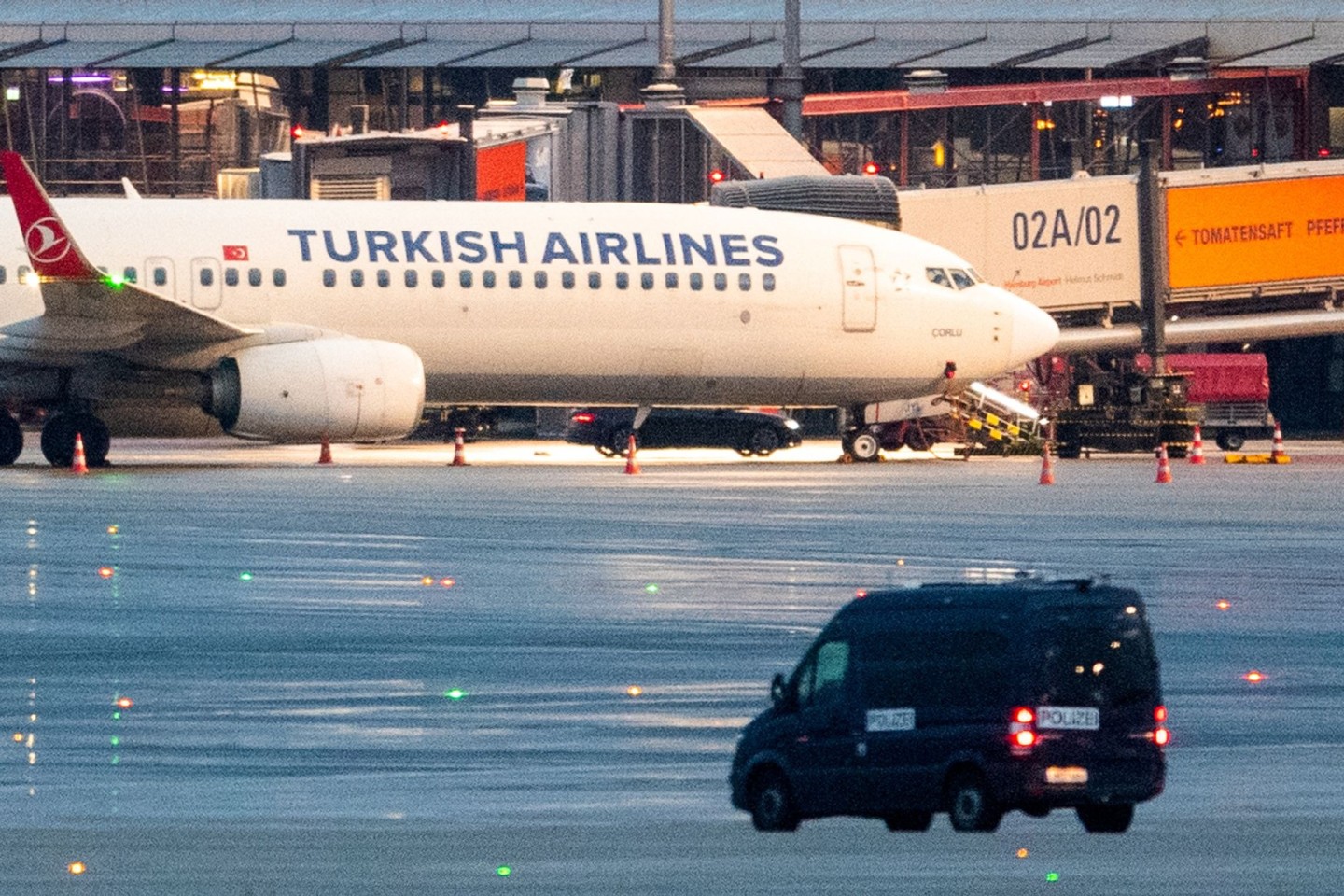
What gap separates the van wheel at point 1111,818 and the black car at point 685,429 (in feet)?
104

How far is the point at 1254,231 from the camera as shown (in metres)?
47.2

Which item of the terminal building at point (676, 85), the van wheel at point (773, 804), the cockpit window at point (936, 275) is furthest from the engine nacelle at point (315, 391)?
the van wheel at point (773, 804)

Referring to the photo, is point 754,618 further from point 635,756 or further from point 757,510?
point 757,510

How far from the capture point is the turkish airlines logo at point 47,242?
33.6 metres

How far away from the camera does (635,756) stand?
44.7 feet

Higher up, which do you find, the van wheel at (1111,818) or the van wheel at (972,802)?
the van wheel at (972,802)

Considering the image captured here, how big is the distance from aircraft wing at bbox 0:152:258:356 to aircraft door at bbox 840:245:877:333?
9.02m

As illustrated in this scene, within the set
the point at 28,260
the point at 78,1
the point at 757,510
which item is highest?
the point at 78,1

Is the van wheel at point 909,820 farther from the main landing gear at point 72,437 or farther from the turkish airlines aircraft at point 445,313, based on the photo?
the main landing gear at point 72,437

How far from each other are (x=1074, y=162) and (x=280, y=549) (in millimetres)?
40146

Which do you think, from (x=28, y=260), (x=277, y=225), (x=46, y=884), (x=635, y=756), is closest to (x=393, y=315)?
(x=277, y=225)

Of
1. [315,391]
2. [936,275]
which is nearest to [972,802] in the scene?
[315,391]

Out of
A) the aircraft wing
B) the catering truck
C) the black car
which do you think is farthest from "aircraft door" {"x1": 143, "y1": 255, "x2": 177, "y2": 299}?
the catering truck

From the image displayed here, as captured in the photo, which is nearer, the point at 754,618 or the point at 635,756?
the point at 635,756
